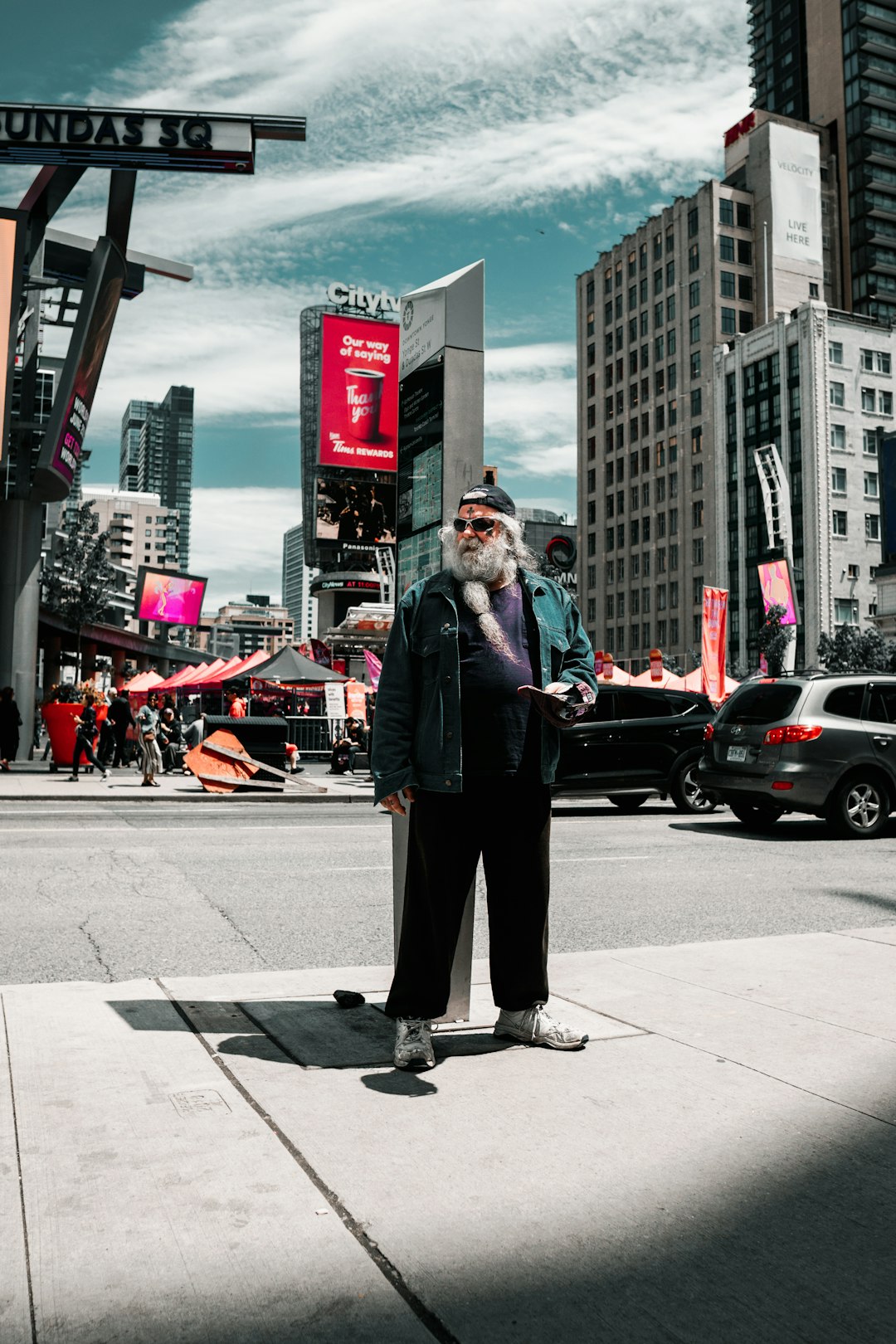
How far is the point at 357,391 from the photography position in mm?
53094

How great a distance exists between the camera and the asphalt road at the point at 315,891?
20.3 feet

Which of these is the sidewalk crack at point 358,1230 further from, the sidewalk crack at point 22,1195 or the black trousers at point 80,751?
the black trousers at point 80,751

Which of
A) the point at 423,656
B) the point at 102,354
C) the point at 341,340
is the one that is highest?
the point at 341,340

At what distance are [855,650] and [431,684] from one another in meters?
66.6

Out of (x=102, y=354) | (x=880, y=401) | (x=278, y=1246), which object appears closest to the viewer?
(x=278, y=1246)

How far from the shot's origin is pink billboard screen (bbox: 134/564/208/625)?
2319 inches

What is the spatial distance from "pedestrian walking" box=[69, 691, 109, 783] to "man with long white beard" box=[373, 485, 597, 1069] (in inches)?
675

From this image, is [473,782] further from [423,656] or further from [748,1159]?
[748,1159]

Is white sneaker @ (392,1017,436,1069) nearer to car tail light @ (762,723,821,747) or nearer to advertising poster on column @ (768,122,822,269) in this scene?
car tail light @ (762,723,821,747)

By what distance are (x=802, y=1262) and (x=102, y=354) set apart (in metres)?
26.5

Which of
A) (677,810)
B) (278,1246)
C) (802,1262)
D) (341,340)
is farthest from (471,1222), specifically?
(341,340)

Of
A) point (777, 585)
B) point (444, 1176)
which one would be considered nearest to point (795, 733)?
point (444, 1176)

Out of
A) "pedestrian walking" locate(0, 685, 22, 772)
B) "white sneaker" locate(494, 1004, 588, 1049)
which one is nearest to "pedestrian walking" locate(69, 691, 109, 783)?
"pedestrian walking" locate(0, 685, 22, 772)

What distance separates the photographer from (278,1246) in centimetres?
249
